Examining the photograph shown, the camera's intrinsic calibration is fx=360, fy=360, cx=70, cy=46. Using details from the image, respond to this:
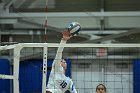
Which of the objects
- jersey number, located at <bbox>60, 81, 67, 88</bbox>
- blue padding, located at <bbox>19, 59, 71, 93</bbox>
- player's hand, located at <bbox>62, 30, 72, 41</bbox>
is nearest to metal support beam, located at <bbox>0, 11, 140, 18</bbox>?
blue padding, located at <bbox>19, 59, 71, 93</bbox>

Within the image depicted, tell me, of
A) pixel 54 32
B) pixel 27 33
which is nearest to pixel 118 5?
pixel 54 32

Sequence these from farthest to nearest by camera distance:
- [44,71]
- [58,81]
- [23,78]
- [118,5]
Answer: [118,5] → [23,78] → [58,81] → [44,71]

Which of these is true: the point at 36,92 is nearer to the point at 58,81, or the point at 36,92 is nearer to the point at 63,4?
the point at 63,4

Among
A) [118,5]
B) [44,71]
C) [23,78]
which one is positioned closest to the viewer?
[44,71]

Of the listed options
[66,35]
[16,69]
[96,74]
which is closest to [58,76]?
[66,35]

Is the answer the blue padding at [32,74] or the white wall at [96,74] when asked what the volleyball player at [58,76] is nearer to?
the white wall at [96,74]

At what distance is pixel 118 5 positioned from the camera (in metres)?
8.09

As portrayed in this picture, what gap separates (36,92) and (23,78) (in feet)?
1.34

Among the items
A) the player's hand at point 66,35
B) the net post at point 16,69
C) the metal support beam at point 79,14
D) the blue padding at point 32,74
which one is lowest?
the blue padding at point 32,74

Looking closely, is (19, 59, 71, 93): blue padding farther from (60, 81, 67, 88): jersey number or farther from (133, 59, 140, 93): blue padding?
(60, 81, 67, 88): jersey number

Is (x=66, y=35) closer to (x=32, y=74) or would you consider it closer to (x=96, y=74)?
(x=96, y=74)

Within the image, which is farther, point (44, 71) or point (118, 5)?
point (118, 5)

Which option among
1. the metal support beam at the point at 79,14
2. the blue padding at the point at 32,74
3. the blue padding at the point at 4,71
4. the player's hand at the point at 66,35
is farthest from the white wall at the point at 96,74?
the player's hand at the point at 66,35

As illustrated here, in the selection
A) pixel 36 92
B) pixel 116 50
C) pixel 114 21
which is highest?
pixel 114 21
